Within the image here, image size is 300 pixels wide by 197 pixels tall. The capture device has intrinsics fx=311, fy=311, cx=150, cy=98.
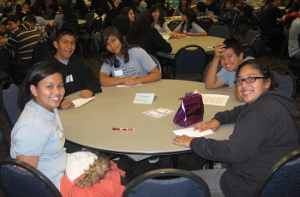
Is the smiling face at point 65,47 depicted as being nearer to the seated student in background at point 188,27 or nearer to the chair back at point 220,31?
the seated student in background at point 188,27

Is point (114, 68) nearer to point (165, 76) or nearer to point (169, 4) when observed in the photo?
point (165, 76)

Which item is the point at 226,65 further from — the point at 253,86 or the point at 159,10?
the point at 159,10

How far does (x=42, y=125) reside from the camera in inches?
61.2

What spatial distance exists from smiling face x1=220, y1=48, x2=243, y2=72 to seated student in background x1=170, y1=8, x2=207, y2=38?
8.27 feet

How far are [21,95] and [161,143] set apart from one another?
815 mm

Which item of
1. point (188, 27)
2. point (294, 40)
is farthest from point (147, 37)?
point (294, 40)

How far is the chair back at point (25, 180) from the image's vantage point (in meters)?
1.32

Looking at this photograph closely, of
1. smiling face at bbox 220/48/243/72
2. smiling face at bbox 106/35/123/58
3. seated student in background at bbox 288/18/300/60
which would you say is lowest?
seated student in background at bbox 288/18/300/60

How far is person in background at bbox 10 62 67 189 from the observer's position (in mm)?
1493

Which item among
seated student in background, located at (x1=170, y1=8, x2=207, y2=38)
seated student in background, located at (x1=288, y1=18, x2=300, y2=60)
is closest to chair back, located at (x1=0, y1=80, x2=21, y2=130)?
seated student in background, located at (x1=170, y1=8, x2=207, y2=38)

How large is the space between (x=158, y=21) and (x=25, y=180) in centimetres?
A: 446

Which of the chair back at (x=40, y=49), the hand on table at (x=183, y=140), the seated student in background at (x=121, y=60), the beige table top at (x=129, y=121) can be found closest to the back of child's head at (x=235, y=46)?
the beige table top at (x=129, y=121)

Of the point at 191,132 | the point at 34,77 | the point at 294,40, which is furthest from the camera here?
the point at 294,40

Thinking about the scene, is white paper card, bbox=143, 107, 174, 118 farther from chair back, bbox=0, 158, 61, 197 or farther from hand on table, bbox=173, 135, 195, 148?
chair back, bbox=0, 158, 61, 197
